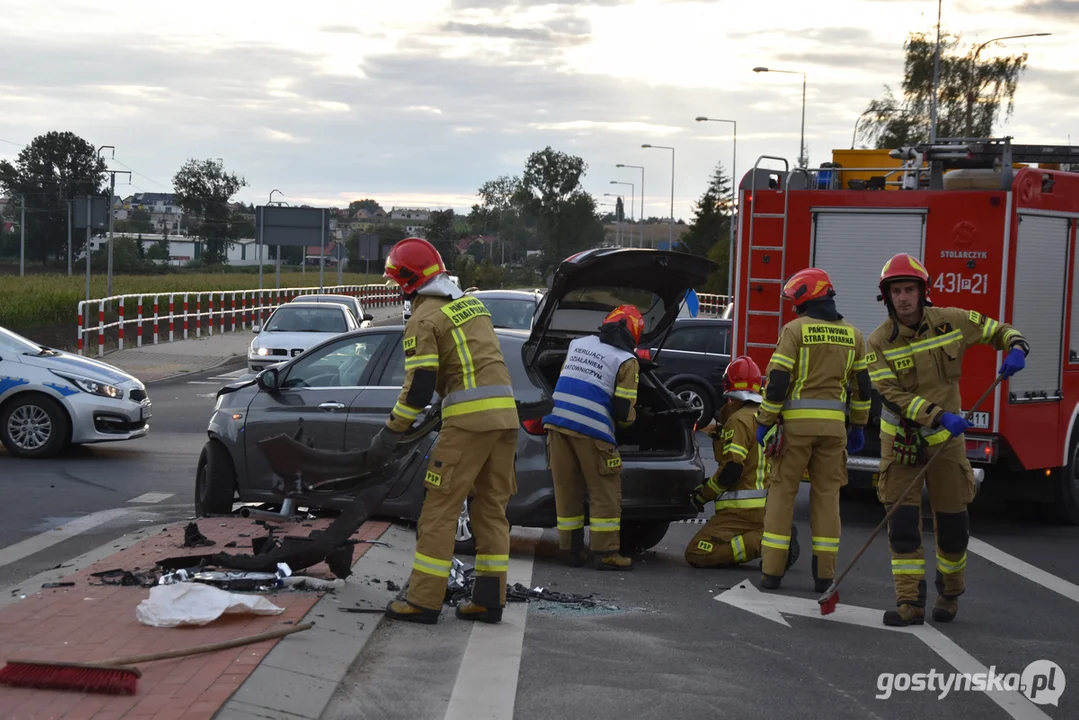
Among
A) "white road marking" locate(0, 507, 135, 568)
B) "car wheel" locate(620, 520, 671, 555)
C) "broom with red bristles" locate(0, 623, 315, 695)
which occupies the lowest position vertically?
"white road marking" locate(0, 507, 135, 568)

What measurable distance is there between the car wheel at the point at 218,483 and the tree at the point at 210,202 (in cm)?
11395

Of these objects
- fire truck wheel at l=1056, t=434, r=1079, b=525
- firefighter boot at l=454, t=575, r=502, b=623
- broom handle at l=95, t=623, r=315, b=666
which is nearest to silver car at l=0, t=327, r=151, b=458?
firefighter boot at l=454, t=575, r=502, b=623

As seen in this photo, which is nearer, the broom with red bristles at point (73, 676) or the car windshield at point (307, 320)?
the broom with red bristles at point (73, 676)

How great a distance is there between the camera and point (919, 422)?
6.98 m

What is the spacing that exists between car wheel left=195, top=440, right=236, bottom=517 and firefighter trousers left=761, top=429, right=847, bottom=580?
3.89 meters

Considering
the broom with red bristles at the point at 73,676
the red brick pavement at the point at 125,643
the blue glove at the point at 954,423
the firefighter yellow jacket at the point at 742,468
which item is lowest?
the red brick pavement at the point at 125,643

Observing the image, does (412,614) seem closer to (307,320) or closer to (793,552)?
(793,552)

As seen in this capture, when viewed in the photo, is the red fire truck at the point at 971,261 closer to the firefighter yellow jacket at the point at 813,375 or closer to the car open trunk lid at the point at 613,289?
the car open trunk lid at the point at 613,289

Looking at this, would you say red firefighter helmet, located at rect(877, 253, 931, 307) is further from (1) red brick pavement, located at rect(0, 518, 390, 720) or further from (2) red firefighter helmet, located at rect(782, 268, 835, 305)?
(1) red brick pavement, located at rect(0, 518, 390, 720)

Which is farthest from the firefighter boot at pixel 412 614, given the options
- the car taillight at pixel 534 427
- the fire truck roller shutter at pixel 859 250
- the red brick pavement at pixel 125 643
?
the fire truck roller shutter at pixel 859 250

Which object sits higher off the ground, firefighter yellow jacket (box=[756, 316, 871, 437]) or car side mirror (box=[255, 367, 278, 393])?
firefighter yellow jacket (box=[756, 316, 871, 437])

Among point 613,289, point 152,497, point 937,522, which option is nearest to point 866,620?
point 937,522

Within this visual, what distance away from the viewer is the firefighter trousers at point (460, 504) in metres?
6.35

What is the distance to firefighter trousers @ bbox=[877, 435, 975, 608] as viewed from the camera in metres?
7.05
